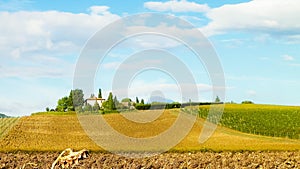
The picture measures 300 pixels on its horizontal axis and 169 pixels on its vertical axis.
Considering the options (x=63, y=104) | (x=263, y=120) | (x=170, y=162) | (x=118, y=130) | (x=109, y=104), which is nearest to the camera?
(x=170, y=162)

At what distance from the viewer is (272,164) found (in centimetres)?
1631

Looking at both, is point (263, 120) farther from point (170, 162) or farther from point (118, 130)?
point (170, 162)

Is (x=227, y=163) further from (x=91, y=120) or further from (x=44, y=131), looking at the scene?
(x=91, y=120)

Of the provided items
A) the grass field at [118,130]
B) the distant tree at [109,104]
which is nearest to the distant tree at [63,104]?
the distant tree at [109,104]

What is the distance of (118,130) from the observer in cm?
3084

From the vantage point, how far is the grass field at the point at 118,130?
22703 mm

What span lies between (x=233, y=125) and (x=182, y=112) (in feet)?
18.0

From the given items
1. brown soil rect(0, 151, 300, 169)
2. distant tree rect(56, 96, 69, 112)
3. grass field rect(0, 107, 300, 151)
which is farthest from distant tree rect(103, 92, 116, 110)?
brown soil rect(0, 151, 300, 169)

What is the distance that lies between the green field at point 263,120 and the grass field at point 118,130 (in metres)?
1.69

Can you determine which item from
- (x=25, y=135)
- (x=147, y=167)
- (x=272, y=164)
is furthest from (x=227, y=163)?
(x=25, y=135)

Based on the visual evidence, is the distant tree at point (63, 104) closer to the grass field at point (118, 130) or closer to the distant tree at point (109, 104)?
the distant tree at point (109, 104)

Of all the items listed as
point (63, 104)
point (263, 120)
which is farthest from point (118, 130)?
point (63, 104)

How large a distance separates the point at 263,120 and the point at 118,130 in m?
12.0

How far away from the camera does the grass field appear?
74.5ft
